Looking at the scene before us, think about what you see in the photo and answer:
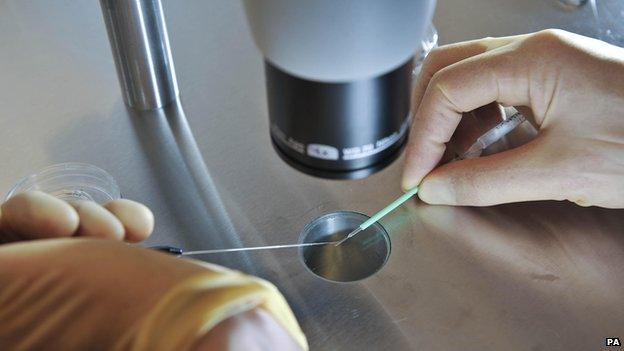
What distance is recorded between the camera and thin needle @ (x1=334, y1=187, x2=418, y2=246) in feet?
2.42

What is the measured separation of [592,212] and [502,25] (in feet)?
1.08

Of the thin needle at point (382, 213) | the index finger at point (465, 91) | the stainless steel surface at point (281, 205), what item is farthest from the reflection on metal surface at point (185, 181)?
the index finger at point (465, 91)

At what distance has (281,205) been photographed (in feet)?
2.48

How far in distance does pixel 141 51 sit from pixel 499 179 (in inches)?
15.8

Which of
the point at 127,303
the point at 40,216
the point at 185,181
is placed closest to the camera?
the point at 127,303

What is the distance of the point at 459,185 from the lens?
0.73m

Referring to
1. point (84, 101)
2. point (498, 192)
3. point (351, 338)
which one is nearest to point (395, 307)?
point (351, 338)

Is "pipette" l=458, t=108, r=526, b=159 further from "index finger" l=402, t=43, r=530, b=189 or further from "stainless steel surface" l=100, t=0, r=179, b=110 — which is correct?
"stainless steel surface" l=100, t=0, r=179, b=110

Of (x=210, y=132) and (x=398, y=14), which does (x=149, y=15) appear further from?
(x=398, y=14)

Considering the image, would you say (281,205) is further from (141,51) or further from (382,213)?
(141,51)

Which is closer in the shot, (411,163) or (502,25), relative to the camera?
(411,163)

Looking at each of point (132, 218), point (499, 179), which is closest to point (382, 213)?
point (499, 179)

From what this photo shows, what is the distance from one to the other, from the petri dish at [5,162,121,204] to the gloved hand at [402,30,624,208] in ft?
1.06

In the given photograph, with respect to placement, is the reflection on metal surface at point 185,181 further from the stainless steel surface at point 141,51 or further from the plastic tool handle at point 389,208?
the plastic tool handle at point 389,208
